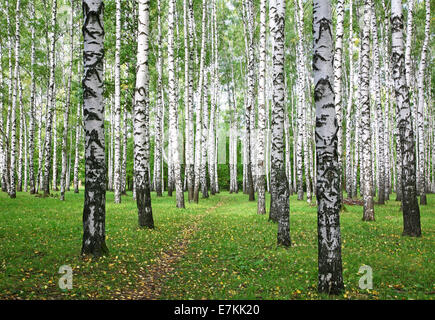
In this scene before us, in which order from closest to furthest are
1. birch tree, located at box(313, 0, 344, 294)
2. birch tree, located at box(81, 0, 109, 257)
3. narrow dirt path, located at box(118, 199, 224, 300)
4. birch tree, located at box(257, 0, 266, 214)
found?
birch tree, located at box(313, 0, 344, 294), narrow dirt path, located at box(118, 199, 224, 300), birch tree, located at box(81, 0, 109, 257), birch tree, located at box(257, 0, 266, 214)

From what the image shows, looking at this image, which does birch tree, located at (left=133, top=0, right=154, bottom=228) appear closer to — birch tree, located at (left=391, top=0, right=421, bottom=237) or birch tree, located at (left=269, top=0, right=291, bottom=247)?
birch tree, located at (left=269, top=0, right=291, bottom=247)

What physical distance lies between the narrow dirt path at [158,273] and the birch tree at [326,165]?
2961 millimetres

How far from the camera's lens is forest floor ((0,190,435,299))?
4.84m

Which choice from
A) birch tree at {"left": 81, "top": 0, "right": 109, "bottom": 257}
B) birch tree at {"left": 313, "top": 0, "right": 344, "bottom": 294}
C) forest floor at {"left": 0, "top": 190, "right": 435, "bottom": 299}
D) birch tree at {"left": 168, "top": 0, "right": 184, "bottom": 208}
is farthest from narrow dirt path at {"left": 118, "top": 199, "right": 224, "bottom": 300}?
birch tree at {"left": 168, "top": 0, "right": 184, "bottom": 208}

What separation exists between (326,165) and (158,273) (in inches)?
162

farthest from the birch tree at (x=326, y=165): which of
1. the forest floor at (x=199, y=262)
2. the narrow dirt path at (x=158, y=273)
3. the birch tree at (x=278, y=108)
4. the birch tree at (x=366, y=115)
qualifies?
the birch tree at (x=366, y=115)

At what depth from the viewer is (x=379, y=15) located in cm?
2303

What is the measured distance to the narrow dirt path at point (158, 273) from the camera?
4.99 m

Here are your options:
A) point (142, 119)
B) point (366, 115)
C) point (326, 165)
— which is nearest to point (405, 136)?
point (366, 115)

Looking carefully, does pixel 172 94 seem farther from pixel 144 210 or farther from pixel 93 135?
pixel 93 135

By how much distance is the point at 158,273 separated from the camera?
6.10m

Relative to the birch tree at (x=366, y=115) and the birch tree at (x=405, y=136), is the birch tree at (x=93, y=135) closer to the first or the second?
the birch tree at (x=405, y=136)

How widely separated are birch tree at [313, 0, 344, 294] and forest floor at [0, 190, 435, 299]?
48 cm

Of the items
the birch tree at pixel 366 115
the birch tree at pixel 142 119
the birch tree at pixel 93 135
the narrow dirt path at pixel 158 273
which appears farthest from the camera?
the birch tree at pixel 366 115
